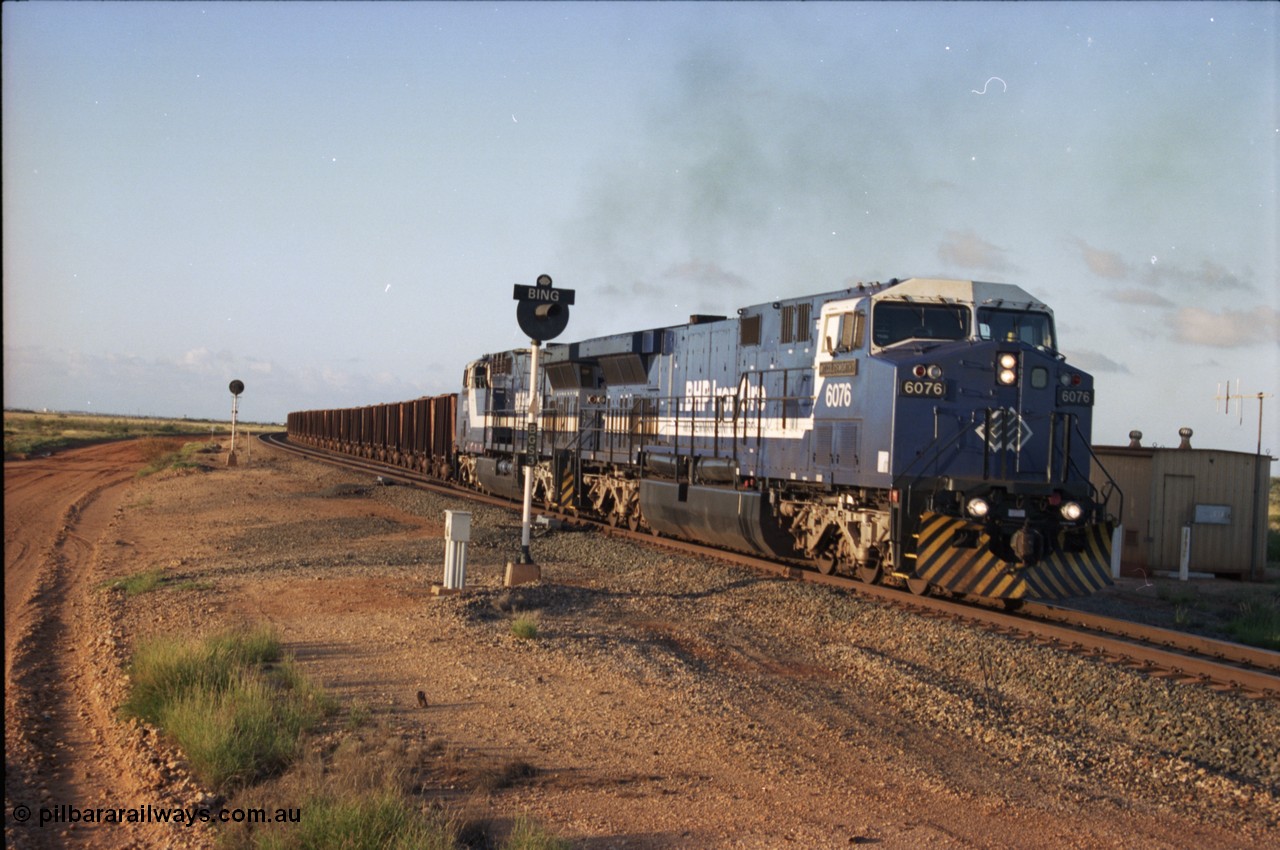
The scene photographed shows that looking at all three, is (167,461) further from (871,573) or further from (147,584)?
(871,573)

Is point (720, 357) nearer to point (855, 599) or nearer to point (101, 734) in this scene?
point (855, 599)

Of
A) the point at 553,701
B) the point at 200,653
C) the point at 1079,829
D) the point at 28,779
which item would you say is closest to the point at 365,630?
the point at 200,653

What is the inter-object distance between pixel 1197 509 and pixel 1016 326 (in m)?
9.45

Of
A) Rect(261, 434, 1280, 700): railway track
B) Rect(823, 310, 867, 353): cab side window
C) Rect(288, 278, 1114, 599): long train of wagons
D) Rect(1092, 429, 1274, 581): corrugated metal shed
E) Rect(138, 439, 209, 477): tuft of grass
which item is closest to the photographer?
Rect(261, 434, 1280, 700): railway track

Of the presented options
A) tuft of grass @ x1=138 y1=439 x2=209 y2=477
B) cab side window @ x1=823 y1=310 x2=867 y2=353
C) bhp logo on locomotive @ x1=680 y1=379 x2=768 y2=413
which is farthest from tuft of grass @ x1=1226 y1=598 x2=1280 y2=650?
tuft of grass @ x1=138 y1=439 x2=209 y2=477

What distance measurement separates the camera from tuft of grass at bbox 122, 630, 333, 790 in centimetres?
638

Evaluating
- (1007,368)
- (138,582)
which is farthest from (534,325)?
(138,582)

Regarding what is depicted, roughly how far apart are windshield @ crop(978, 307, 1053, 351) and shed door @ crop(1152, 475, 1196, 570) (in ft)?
28.3

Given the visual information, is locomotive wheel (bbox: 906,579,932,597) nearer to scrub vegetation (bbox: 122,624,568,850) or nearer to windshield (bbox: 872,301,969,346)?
windshield (bbox: 872,301,969,346)

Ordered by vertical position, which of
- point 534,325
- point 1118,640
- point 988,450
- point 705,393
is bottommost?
point 1118,640

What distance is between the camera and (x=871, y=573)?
46.7ft

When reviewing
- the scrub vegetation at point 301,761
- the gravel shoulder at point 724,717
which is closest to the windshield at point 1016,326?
the gravel shoulder at point 724,717

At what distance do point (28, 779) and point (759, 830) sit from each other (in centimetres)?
448

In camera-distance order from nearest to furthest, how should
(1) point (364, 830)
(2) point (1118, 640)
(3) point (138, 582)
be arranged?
(1) point (364, 830) < (2) point (1118, 640) < (3) point (138, 582)
